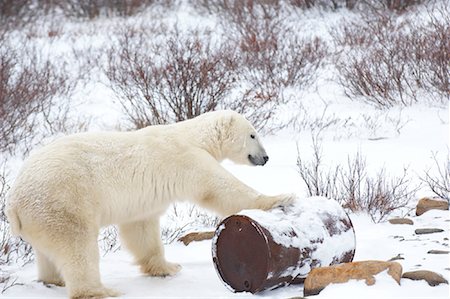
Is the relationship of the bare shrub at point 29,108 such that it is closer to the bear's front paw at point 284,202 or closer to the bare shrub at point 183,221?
the bare shrub at point 183,221

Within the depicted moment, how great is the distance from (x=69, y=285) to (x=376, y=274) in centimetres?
142

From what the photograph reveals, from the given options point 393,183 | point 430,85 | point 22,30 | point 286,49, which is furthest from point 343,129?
point 22,30

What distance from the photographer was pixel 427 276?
3.38 m

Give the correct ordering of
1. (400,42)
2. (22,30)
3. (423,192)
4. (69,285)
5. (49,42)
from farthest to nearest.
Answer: (22,30), (49,42), (400,42), (423,192), (69,285)

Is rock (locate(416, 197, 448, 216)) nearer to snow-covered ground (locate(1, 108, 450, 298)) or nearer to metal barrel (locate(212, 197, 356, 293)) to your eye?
snow-covered ground (locate(1, 108, 450, 298))

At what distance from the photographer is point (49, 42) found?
14.3 meters

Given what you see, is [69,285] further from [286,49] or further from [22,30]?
[22,30]

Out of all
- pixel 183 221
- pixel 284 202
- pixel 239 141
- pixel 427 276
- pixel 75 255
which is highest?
pixel 239 141

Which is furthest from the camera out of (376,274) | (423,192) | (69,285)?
(423,192)

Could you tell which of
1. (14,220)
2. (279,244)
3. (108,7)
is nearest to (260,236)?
(279,244)

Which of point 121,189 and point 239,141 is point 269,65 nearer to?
point 239,141

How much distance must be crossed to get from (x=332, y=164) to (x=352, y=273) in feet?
10.7

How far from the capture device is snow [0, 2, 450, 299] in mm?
3648

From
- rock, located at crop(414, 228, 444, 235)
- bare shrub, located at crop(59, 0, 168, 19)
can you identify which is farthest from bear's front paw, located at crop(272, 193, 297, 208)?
bare shrub, located at crop(59, 0, 168, 19)
